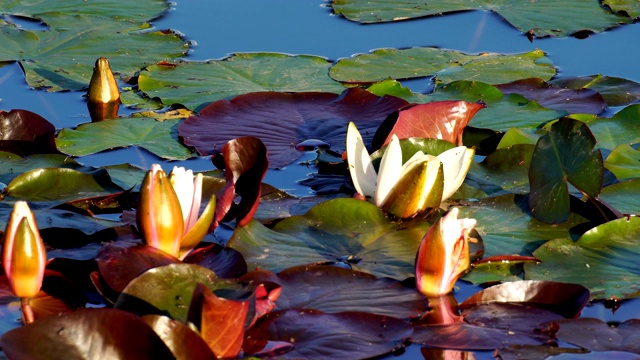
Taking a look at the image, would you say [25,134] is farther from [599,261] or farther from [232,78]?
[599,261]

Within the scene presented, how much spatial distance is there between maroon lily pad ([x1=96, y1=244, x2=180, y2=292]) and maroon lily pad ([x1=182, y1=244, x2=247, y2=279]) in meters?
0.15

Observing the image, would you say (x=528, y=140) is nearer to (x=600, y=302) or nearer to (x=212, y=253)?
(x=600, y=302)

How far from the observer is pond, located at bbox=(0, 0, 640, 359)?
4.28m

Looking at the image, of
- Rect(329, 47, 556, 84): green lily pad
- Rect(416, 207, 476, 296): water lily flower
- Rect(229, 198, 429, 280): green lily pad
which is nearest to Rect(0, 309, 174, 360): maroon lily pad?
Rect(229, 198, 429, 280): green lily pad

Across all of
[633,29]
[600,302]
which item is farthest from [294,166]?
[633,29]

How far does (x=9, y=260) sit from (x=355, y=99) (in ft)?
6.89

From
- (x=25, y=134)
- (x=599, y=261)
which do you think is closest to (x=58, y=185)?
(x=25, y=134)

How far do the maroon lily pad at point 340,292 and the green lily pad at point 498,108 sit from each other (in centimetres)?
157

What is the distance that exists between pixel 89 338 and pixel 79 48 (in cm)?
323

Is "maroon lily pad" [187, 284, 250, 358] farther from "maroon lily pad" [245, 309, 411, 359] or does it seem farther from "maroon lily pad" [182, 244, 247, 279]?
"maroon lily pad" [182, 244, 247, 279]

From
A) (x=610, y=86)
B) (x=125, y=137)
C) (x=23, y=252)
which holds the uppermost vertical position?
(x=23, y=252)

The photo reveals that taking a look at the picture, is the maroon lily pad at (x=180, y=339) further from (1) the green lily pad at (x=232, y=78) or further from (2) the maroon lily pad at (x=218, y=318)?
(1) the green lily pad at (x=232, y=78)

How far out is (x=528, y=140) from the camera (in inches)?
139

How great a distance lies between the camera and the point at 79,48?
16.2 feet
